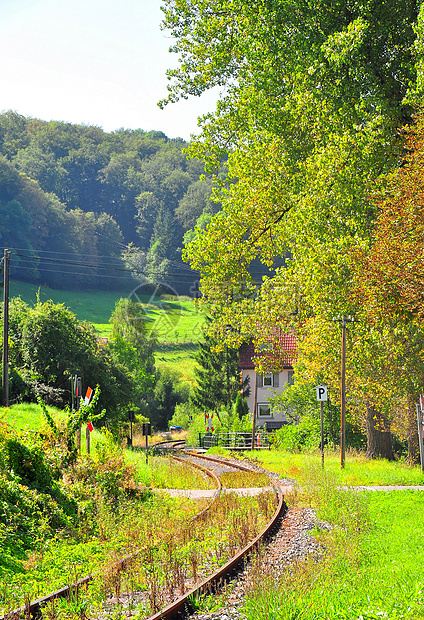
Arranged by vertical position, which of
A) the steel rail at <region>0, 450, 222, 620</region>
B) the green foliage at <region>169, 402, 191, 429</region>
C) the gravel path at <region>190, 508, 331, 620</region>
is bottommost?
the green foliage at <region>169, 402, 191, 429</region>

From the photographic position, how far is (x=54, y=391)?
103 ft

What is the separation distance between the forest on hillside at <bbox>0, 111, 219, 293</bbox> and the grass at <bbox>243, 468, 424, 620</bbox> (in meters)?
76.2

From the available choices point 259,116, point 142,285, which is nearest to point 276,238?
point 259,116

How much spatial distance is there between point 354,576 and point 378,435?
19628 mm

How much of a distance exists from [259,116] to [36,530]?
1427cm

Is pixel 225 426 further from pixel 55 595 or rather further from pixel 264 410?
pixel 55 595

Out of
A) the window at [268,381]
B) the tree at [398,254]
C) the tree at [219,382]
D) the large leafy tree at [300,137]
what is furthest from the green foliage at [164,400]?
the tree at [398,254]

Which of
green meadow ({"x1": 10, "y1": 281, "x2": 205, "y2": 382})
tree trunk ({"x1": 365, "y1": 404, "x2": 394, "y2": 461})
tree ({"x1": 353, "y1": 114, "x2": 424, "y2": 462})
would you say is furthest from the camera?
green meadow ({"x1": 10, "y1": 281, "x2": 205, "y2": 382})

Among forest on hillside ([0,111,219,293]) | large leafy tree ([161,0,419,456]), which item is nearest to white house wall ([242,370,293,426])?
forest on hillside ([0,111,219,293])

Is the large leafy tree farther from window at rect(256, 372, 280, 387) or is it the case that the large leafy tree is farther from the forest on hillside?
the forest on hillside

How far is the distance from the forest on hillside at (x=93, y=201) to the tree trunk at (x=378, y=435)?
6180 centimetres

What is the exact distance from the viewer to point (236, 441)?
4103 cm

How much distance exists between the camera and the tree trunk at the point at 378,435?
85.3ft

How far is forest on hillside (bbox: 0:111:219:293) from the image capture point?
370ft
